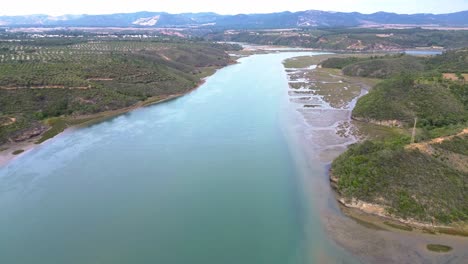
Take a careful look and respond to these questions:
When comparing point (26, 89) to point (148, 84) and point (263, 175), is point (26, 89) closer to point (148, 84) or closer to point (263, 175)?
point (148, 84)

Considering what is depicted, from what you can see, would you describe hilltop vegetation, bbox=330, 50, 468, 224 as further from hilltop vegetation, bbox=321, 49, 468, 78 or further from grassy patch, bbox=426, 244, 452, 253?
hilltop vegetation, bbox=321, 49, 468, 78

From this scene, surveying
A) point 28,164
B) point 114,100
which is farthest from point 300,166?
point 114,100

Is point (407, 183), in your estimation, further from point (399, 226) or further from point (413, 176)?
point (399, 226)

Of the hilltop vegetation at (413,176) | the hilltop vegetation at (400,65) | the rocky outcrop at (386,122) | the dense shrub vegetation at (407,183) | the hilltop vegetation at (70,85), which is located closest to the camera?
the dense shrub vegetation at (407,183)

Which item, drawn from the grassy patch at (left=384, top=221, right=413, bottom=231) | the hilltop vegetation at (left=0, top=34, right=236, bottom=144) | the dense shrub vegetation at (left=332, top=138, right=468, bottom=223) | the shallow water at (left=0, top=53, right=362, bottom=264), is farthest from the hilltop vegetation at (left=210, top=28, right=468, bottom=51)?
the grassy patch at (left=384, top=221, right=413, bottom=231)

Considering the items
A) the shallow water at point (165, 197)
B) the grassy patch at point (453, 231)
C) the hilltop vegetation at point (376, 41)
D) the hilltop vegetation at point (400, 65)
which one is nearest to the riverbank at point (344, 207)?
the grassy patch at point (453, 231)

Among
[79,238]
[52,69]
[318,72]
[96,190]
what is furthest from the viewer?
[318,72]

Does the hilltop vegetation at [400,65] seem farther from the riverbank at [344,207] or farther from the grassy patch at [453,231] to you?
the grassy patch at [453,231]
